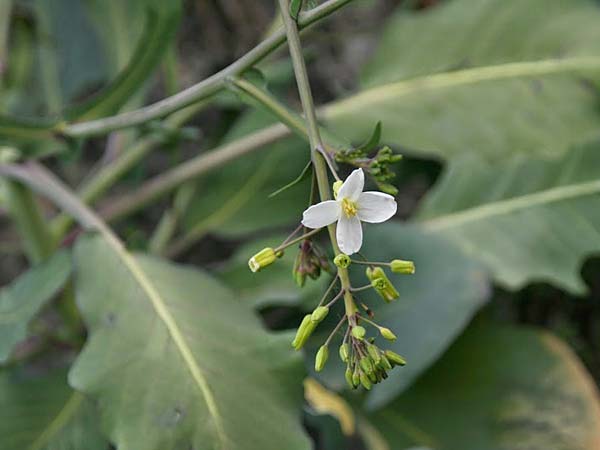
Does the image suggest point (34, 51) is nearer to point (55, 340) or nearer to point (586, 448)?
→ point (55, 340)

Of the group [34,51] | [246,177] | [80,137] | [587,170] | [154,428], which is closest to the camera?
[154,428]

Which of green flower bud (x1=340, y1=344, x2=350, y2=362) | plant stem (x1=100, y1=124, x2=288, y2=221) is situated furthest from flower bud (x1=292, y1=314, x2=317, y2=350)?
plant stem (x1=100, y1=124, x2=288, y2=221)

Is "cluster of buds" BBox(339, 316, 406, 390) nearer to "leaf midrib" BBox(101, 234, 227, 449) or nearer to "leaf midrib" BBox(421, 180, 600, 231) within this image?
"leaf midrib" BBox(101, 234, 227, 449)

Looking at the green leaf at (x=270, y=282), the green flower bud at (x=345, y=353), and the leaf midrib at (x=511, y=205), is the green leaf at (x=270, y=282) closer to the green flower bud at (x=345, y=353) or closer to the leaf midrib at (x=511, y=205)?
the leaf midrib at (x=511, y=205)

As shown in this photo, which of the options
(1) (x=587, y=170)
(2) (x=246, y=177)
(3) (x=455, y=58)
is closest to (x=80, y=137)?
(2) (x=246, y=177)

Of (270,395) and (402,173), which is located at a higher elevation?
(270,395)

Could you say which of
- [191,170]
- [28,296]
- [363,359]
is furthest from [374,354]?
[191,170]

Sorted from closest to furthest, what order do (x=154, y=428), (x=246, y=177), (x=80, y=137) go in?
(x=154, y=428) < (x=80, y=137) < (x=246, y=177)
